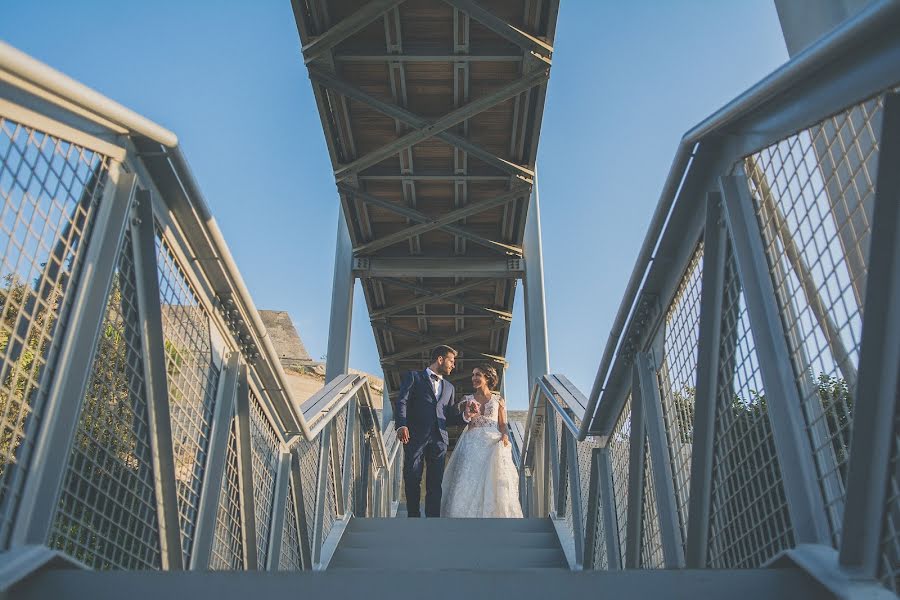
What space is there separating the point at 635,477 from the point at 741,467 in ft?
3.86

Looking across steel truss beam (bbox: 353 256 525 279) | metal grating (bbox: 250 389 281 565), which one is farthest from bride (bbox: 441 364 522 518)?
metal grating (bbox: 250 389 281 565)

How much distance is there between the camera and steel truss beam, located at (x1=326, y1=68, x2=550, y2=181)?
7.46 m

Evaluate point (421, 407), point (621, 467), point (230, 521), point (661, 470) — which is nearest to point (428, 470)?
point (421, 407)

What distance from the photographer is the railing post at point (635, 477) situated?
364 centimetres

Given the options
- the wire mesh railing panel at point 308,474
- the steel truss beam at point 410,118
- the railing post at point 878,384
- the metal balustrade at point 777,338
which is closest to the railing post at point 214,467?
the wire mesh railing panel at point 308,474

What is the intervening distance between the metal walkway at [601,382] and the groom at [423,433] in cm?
209

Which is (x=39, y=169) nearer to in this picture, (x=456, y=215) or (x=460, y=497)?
(x=460, y=497)

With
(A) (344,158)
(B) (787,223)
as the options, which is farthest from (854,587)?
(A) (344,158)

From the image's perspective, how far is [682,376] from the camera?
3.12m

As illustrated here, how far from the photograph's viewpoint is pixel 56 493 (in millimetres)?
2053

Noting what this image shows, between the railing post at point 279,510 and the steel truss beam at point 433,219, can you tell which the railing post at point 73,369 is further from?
the steel truss beam at point 433,219

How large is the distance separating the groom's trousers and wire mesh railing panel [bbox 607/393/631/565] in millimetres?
2783

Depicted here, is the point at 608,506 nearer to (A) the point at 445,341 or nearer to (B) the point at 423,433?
(B) the point at 423,433

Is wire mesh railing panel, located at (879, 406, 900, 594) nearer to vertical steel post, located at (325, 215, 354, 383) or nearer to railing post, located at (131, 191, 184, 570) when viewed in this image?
railing post, located at (131, 191, 184, 570)
